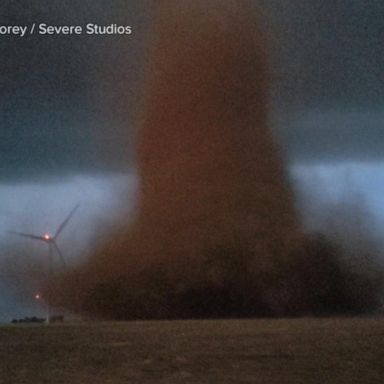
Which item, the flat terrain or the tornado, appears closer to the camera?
the flat terrain

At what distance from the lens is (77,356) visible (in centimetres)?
411

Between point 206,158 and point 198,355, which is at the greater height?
point 206,158

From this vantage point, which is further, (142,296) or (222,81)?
(222,81)

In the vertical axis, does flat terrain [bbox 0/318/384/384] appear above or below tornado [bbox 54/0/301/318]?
below

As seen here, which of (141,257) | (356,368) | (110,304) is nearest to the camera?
(356,368)

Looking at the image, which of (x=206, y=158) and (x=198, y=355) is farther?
(x=206, y=158)

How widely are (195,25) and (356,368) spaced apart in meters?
6.85

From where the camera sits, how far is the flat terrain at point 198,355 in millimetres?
3779

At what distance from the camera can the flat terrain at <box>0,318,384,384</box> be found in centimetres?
378

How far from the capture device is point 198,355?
4.05 m

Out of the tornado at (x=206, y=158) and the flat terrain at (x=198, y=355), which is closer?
the flat terrain at (x=198, y=355)

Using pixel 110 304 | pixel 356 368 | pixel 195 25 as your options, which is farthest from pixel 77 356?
pixel 195 25

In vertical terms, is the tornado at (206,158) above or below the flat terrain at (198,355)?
above

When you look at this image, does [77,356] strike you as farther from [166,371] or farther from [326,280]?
[326,280]
